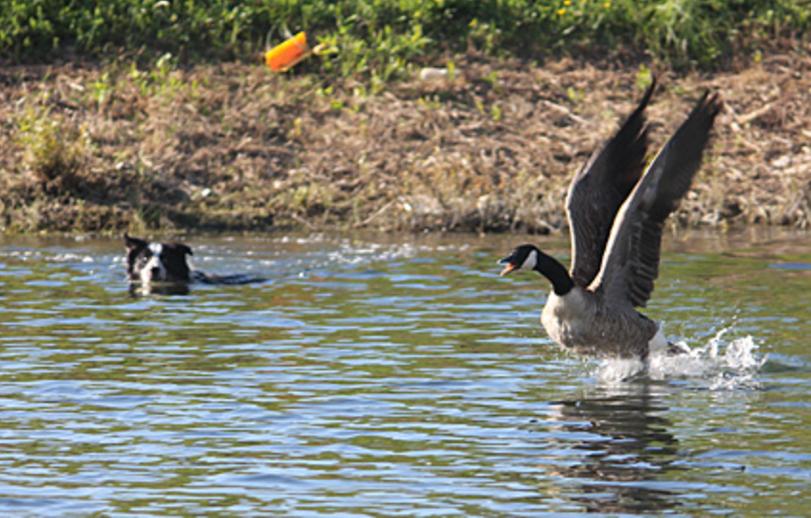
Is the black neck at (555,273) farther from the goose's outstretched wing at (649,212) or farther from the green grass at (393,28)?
the green grass at (393,28)

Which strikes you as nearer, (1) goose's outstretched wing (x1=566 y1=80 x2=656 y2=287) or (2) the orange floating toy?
(1) goose's outstretched wing (x1=566 y1=80 x2=656 y2=287)

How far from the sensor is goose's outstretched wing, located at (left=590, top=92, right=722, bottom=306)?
1017 cm

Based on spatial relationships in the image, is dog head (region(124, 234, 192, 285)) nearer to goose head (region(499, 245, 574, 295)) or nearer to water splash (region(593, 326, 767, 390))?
water splash (region(593, 326, 767, 390))

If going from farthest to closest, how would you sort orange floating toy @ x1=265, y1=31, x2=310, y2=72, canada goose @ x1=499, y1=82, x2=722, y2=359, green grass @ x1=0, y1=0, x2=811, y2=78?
green grass @ x1=0, y1=0, x2=811, y2=78
orange floating toy @ x1=265, y1=31, x2=310, y2=72
canada goose @ x1=499, y1=82, x2=722, y2=359

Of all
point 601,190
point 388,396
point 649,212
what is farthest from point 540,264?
point 388,396

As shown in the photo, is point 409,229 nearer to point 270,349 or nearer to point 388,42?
point 388,42

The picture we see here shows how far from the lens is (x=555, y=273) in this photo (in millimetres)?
10578

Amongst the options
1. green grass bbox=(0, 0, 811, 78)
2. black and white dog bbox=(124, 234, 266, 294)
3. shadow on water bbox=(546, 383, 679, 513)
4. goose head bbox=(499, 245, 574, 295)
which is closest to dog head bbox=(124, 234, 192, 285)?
black and white dog bbox=(124, 234, 266, 294)

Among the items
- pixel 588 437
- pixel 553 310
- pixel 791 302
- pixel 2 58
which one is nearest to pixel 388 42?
pixel 2 58

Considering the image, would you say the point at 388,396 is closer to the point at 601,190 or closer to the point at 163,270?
the point at 601,190

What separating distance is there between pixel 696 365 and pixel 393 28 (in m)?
13.2

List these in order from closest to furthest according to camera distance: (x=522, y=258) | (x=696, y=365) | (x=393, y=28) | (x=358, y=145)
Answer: (x=522, y=258) < (x=696, y=365) < (x=358, y=145) < (x=393, y=28)

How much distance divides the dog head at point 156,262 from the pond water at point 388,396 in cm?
27

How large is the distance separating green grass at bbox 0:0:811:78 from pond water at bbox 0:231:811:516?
677 centimetres
